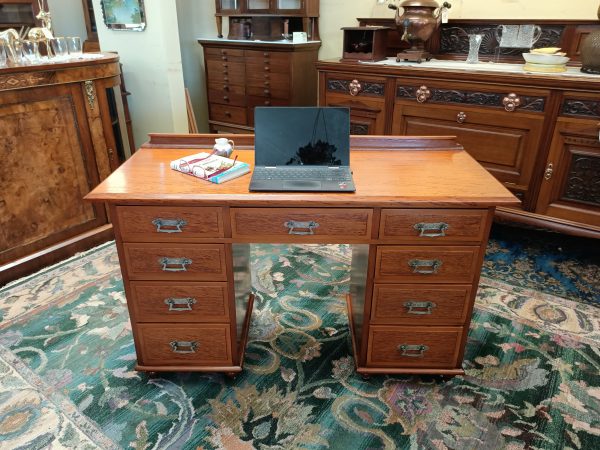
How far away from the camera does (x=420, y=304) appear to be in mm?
1631

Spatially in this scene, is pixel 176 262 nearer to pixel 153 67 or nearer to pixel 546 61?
pixel 546 61

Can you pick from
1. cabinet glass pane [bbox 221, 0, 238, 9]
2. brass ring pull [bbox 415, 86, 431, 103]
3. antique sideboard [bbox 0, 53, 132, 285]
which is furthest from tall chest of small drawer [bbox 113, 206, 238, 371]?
cabinet glass pane [bbox 221, 0, 238, 9]

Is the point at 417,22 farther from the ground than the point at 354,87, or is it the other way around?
the point at 417,22

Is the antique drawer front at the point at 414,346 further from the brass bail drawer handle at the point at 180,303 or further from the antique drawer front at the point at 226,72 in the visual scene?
the antique drawer front at the point at 226,72

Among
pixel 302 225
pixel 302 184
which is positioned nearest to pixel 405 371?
pixel 302 225

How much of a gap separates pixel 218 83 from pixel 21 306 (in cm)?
271

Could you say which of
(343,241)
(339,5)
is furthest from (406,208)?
(339,5)

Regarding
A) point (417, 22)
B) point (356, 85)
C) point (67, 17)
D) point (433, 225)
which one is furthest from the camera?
point (67, 17)

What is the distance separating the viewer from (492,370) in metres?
1.85

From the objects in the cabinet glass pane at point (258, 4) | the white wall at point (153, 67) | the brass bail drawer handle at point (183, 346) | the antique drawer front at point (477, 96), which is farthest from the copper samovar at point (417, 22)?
the brass bail drawer handle at point (183, 346)

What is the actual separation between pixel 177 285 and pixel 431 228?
912mm

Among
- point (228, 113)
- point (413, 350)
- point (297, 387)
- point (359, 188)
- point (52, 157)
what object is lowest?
point (297, 387)

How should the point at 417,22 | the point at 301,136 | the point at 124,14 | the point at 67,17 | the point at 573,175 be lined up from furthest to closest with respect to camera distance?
the point at 67,17 < the point at 124,14 < the point at 417,22 < the point at 573,175 < the point at 301,136

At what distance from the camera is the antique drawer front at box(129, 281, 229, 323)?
5.30 feet
